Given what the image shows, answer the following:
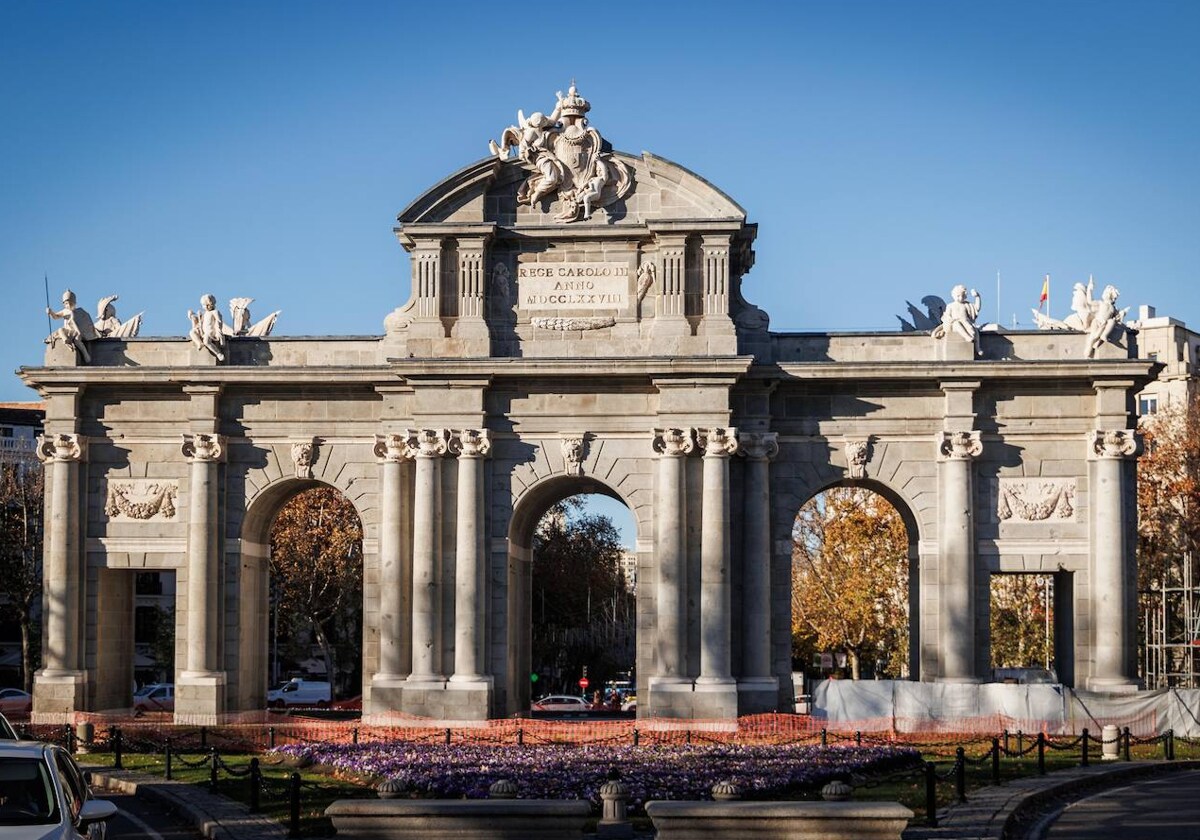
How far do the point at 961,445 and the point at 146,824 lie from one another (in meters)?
27.4

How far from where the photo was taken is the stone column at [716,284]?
168 ft

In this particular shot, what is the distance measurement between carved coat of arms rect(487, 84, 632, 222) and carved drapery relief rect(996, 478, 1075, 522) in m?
14.2

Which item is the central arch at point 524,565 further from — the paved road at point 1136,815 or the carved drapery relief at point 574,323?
the paved road at point 1136,815

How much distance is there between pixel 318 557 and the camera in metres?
82.6

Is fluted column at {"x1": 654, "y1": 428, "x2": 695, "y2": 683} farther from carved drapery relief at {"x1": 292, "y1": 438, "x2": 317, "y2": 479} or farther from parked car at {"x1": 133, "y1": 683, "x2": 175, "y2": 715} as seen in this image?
parked car at {"x1": 133, "y1": 683, "x2": 175, "y2": 715}

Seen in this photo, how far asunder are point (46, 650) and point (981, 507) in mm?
27926

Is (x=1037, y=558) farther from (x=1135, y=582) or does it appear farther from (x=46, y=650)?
(x=46, y=650)

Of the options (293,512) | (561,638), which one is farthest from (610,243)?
(561,638)

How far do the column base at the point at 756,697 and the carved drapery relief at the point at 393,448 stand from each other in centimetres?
1166

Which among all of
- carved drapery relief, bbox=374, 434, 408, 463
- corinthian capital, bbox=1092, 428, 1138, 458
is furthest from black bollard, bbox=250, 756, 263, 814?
corinthian capital, bbox=1092, 428, 1138, 458

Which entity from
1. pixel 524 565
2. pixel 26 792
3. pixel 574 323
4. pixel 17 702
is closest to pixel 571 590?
pixel 17 702

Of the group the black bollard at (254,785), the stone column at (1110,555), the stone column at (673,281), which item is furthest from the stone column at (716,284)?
the black bollard at (254,785)

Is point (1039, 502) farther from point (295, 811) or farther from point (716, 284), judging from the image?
point (295, 811)

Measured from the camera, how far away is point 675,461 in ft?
167
